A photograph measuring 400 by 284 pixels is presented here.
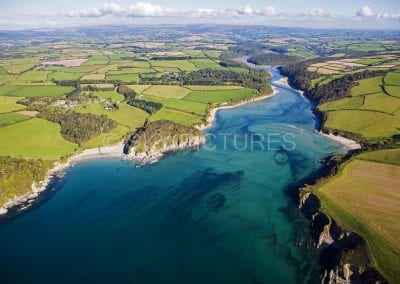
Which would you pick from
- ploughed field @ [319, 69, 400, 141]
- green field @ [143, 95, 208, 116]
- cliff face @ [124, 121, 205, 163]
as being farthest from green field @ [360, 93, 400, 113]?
cliff face @ [124, 121, 205, 163]

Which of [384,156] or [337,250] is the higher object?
[384,156]

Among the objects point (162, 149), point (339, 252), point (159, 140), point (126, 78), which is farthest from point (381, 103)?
point (126, 78)

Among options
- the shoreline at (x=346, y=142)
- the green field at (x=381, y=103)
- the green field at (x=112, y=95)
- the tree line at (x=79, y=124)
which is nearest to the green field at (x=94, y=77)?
the green field at (x=112, y=95)

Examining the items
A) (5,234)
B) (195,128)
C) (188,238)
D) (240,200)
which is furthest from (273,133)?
(5,234)

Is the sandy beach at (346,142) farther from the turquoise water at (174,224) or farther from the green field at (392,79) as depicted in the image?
the green field at (392,79)

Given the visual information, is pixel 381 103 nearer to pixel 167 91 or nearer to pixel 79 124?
pixel 167 91

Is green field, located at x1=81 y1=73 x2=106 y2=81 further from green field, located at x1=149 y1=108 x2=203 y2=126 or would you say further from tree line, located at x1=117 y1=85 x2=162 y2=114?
green field, located at x1=149 y1=108 x2=203 y2=126
